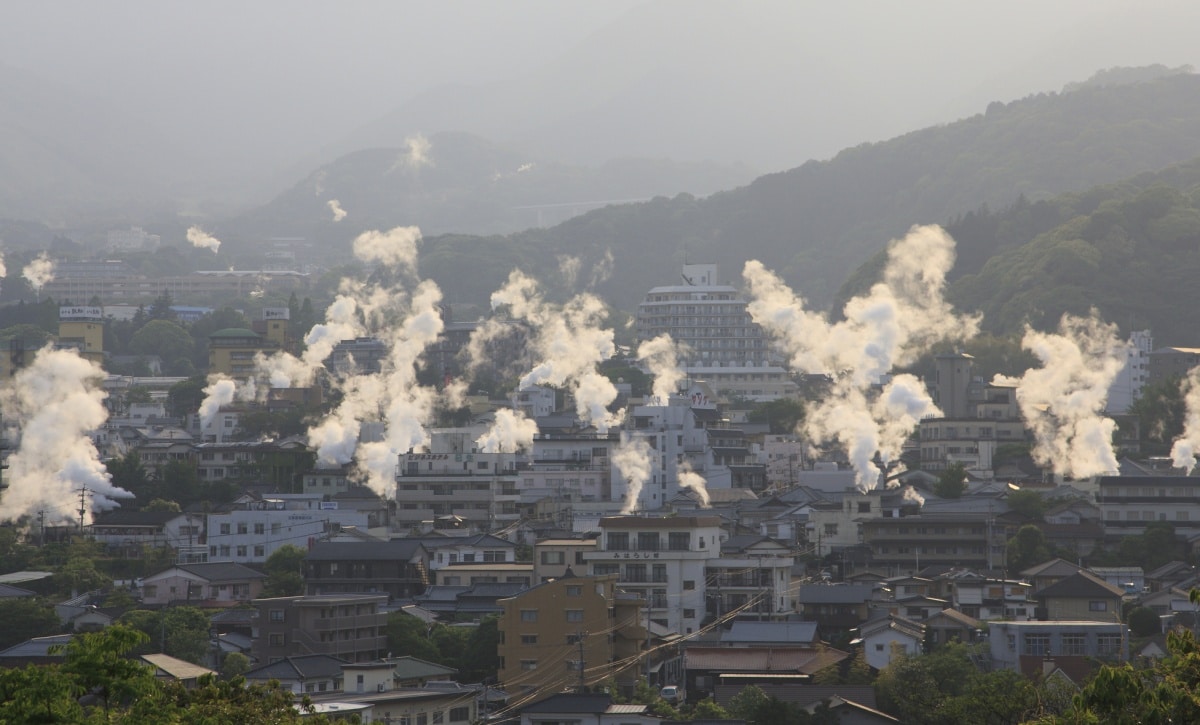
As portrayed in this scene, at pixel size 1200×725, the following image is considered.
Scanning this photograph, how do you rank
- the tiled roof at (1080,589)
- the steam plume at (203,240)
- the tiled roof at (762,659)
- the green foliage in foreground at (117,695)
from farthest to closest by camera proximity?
the steam plume at (203,240) < the tiled roof at (1080,589) < the tiled roof at (762,659) < the green foliage in foreground at (117,695)

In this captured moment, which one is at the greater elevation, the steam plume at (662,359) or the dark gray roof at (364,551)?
the steam plume at (662,359)

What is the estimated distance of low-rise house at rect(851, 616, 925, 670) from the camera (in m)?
31.3

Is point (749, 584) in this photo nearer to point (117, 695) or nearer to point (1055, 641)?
point (1055, 641)

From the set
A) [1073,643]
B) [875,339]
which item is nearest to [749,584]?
[1073,643]

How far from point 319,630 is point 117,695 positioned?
56.7ft

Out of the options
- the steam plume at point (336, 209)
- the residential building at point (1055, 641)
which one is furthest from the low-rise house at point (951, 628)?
the steam plume at point (336, 209)

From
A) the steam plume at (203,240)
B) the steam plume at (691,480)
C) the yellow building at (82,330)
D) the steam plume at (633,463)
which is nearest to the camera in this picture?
the steam plume at (633,463)

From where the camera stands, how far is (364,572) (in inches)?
1545

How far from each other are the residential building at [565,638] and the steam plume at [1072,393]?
21.4 m

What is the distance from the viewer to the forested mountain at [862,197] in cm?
11425

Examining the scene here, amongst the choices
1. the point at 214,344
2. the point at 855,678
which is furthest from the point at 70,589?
the point at 214,344

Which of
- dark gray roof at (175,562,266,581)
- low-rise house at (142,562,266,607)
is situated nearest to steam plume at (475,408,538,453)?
dark gray roof at (175,562,266,581)

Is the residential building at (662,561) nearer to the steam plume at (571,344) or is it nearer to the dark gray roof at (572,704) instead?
the dark gray roof at (572,704)

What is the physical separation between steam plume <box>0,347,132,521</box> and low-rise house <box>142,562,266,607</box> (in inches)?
379
